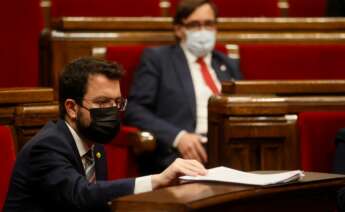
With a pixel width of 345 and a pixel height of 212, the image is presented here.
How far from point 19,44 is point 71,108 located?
53 cm

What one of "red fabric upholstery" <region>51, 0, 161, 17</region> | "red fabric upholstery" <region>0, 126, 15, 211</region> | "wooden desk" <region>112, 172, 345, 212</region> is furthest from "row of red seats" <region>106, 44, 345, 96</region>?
"wooden desk" <region>112, 172, 345, 212</region>

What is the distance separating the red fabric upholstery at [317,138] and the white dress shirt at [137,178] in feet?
0.99

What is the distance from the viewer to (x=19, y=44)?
4.19ft

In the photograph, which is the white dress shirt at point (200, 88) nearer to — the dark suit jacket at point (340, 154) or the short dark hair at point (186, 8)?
the short dark hair at point (186, 8)

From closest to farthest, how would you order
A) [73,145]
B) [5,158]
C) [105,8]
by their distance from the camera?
1. [73,145]
2. [5,158]
3. [105,8]

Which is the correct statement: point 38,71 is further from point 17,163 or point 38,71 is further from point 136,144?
point 17,163

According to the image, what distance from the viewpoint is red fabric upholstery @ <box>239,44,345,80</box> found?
1.36 m

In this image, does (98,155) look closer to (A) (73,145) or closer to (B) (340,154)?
(A) (73,145)

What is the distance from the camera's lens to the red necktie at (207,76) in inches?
52.6

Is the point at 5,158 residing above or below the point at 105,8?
below

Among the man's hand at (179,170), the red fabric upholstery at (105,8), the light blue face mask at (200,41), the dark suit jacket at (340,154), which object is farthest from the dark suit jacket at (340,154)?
the red fabric upholstery at (105,8)

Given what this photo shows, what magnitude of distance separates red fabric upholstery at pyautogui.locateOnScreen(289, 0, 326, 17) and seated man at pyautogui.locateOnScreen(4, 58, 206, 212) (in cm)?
91

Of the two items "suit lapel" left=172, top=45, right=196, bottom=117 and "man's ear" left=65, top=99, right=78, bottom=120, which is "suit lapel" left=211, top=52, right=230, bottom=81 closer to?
"suit lapel" left=172, top=45, right=196, bottom=117

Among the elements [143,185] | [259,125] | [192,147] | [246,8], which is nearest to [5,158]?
[143,185]
